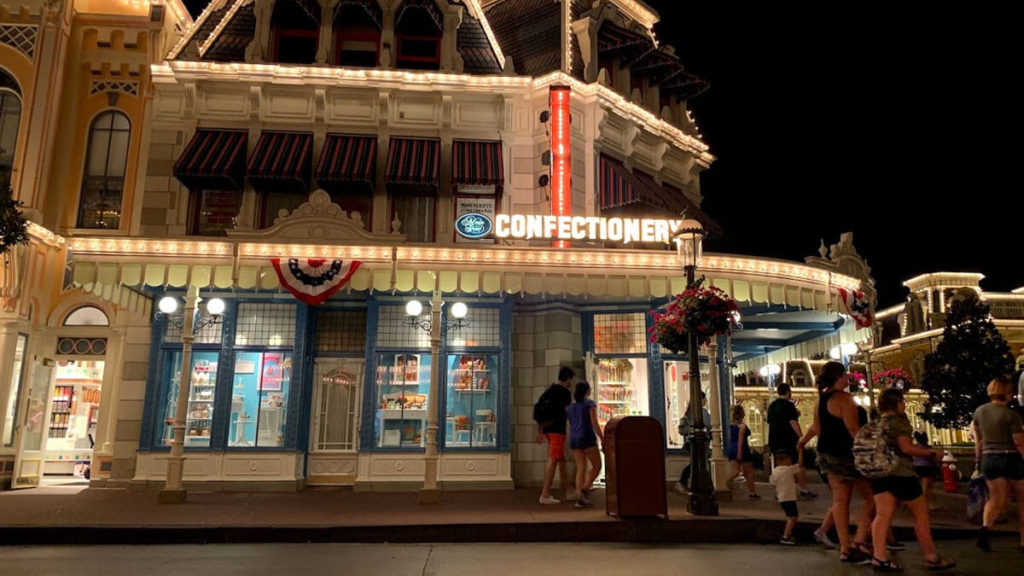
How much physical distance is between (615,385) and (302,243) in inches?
287

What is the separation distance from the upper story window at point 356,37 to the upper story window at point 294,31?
54cm

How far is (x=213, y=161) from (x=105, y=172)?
3.41 metres

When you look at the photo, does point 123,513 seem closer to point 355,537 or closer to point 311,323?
point 355,537

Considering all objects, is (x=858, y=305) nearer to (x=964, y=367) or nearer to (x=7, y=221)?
(x=964, y=367)

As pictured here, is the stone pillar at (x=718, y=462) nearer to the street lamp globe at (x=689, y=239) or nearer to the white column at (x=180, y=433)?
the street lamp globe at (x=689, y=239)

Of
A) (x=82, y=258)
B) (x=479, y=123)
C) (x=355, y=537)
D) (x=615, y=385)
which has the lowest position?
(x=355, y=537)

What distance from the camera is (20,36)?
52.9 feet

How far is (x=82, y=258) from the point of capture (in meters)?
12.4

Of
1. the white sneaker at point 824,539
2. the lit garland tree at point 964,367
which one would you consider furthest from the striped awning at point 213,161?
the lit garland tree at point 964,367

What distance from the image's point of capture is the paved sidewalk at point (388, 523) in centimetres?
866

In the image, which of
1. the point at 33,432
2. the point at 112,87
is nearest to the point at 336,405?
the point at 33,432

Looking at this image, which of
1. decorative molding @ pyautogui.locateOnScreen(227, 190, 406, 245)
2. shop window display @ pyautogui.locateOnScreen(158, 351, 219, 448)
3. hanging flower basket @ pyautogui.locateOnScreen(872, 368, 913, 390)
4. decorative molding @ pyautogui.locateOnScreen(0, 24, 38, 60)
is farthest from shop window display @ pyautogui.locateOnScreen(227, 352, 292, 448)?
hanging flower basket @ pyautogui.locateOnScreen(872, 368, 913, 390)

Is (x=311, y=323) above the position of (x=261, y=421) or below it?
above

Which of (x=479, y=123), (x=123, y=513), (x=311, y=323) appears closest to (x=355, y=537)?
(x=123, y=513)
